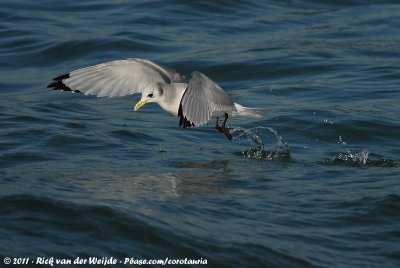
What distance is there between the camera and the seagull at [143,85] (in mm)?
8953

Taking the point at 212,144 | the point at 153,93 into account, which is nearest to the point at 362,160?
the point at 212,144

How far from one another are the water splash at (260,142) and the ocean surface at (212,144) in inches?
1.0

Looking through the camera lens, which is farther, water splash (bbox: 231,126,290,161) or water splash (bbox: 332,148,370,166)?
water splash (bbox: 231,126,290,161)

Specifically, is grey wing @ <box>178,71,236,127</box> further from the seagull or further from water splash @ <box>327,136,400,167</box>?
water splash @ <box>327,136,400,167</box>

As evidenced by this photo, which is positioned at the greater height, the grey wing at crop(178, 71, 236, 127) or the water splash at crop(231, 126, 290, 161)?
the grey wing at crop(178, 71, 236, 127)

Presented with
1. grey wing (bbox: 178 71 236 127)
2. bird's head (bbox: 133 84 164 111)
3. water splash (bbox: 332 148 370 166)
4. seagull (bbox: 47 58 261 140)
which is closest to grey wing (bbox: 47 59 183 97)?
seagull (bbox: 47 58 261 140)

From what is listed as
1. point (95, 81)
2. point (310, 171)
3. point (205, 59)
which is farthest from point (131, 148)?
point (205, 59)

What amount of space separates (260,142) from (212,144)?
1.62ft

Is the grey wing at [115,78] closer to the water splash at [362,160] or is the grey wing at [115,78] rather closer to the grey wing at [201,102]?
the grey wing at [201,102]

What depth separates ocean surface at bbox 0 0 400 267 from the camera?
6.66 metres

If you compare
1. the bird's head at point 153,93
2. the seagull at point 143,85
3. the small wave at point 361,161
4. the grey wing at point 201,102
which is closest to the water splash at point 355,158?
the small wave at point 361,161

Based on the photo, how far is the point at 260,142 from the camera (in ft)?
31.9

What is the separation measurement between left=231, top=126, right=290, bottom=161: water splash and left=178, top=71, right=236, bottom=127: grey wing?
652 millimetres

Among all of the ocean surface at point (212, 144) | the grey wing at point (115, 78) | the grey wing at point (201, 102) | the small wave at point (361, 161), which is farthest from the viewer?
the grey wing at point (115, 78)
